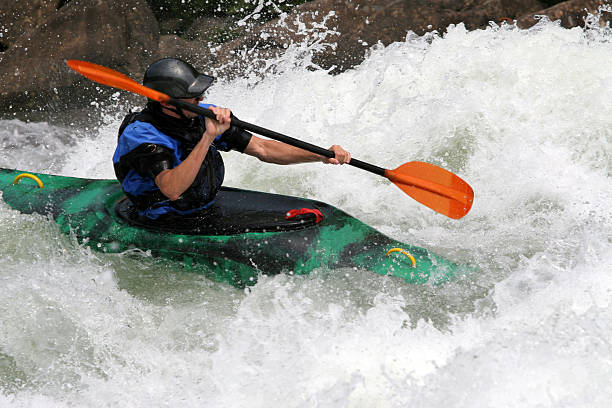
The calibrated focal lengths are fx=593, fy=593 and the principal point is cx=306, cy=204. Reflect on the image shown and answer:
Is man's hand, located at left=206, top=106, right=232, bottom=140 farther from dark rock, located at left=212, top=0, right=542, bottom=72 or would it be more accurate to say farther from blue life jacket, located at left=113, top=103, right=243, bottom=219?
dark rock, located at left=212, top=0, right=542, bottom=72

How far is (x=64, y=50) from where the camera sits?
6109mm

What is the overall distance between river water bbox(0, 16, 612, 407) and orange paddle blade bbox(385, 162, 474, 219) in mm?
235

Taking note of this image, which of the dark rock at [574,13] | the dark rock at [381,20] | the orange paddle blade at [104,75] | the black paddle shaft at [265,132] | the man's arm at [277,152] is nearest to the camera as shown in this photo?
the black paddle shaft at [265,132]

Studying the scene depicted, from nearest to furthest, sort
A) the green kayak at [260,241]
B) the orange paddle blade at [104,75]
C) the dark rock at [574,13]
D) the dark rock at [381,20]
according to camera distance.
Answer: the orange paddle blade at [104,75] → the green kayak at [260,241] → the dark rock at [574,13] → the dark rock at [381,20]

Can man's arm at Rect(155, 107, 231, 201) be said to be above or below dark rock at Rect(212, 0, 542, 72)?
above

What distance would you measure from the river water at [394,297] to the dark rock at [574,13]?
0.90 metres

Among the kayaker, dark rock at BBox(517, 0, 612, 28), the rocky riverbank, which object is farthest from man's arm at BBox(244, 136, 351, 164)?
dark rock at BBox(517, 0, 612, 28)

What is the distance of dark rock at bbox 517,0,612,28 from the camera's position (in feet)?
18.5

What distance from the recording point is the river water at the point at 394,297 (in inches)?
95.7

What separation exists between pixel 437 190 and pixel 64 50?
4.47 meters

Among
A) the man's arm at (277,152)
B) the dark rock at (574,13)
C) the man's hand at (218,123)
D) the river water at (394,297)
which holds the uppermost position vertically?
the man's hand at (218,123)

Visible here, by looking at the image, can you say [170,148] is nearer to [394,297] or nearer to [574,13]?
→ [394,297]

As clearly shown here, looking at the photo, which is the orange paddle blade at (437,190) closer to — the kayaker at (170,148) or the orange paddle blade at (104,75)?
the kayaker at (170,148)

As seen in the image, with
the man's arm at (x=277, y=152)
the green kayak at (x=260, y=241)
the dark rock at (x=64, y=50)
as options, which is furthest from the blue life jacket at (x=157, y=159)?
the dark rock at (x=64, y=50)
